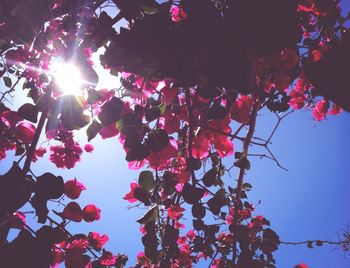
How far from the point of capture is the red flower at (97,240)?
7.42ft

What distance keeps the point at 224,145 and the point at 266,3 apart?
94cm

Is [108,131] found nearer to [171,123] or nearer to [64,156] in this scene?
[171,123]

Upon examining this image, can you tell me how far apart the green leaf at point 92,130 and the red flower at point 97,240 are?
58.0 inches

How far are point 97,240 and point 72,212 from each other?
3.11 feet

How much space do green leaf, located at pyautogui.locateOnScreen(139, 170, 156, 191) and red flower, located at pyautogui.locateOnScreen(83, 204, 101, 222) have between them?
0.59m

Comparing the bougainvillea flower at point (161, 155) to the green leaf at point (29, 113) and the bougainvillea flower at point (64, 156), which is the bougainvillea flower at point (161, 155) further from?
the bougainvillea flower at point (64, 156)

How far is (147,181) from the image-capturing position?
1.30 meters

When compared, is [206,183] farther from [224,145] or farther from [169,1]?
[169,1]

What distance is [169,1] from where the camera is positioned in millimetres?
1011

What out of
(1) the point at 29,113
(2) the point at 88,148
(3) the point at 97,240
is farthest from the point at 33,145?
(2) the point at 88,148

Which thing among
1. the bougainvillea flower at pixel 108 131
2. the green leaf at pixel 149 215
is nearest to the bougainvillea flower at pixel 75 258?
the green leaf at pixel 149 215

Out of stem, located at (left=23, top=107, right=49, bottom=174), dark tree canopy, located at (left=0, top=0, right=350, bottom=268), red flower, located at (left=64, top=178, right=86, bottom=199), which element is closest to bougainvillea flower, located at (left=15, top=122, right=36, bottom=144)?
dark tree canopy, located at (left=0, top=0, right=350, bottom=268)

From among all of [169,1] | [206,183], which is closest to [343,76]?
[169,1]

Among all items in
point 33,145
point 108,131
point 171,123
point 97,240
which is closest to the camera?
point 33,145
